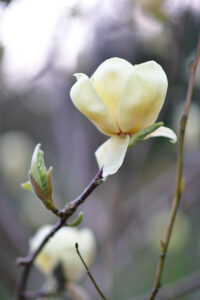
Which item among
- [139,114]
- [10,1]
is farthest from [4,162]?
[139,114]

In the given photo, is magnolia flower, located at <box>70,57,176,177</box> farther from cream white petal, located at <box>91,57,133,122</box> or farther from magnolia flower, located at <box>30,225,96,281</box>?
magnolia flower, located at <box>30,225,96,281</box>

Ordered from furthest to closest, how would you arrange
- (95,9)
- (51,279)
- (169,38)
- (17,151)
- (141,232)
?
(17,151) < (141,232) < (169,38) < (95,9) < (51,279)

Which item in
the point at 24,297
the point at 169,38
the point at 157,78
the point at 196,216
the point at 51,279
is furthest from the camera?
the point at 196,216

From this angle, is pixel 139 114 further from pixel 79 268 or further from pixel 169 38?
pixel 169 38

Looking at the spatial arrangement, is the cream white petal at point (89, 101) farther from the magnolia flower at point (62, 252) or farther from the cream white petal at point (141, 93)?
the magnolia flower at point (62, 252)

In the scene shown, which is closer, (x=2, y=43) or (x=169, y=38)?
(x=2, y=43)

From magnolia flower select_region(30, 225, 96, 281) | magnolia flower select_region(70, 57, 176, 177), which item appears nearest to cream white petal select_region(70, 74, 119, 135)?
magnolia flower select_region(70, 57, 176, 177)

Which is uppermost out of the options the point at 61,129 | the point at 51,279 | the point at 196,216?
the point at 51,279
